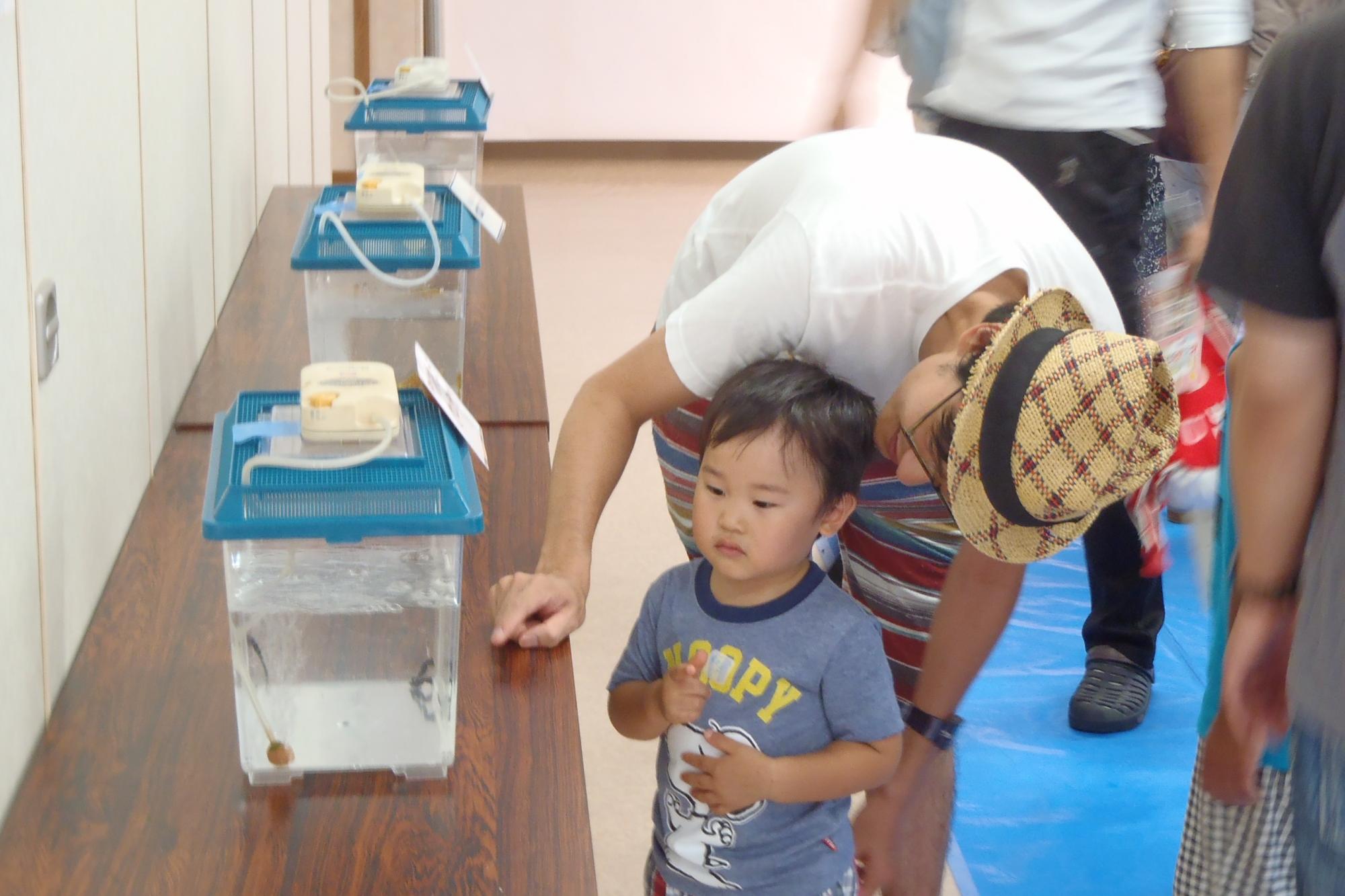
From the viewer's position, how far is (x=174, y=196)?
167 cm

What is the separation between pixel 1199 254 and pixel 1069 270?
679 millimetres

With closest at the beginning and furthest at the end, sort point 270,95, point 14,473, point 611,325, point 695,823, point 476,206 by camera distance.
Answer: point 14,473 → point 695,823 → point 476,206 → point 270,95 → point 611,325

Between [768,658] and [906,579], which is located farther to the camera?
[906,579]

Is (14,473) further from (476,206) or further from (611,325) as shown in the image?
(611,325)

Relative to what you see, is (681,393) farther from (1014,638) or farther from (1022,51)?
(1014,638)

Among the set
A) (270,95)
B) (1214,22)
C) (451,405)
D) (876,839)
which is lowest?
(876,839)

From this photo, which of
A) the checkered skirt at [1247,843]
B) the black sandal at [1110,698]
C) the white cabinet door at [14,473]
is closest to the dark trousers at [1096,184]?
the black sandal at [1110,698]

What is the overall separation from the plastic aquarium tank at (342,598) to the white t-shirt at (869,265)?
335 millimetres

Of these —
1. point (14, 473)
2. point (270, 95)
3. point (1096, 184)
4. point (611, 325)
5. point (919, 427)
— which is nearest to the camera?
point (14, 473)

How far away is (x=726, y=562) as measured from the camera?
4.21 ft

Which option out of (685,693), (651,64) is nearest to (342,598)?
(685,693)

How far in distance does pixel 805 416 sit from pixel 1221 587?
45 centimetres

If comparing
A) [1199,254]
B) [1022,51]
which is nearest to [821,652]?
[1199,254]

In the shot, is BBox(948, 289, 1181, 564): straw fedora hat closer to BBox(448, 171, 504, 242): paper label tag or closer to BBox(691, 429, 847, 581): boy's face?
BBox(691, 429, 847, 581): boy's face
